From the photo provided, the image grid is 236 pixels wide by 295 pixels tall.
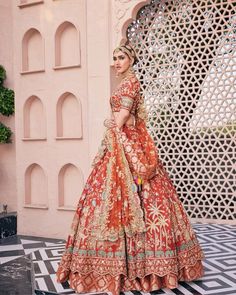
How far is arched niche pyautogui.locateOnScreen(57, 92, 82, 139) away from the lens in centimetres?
433

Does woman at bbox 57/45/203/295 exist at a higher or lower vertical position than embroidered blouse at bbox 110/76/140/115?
lower

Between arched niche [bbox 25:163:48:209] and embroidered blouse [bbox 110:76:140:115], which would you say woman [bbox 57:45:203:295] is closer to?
embroidered blouse [bbox 110:76:140:115]

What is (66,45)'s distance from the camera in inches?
173

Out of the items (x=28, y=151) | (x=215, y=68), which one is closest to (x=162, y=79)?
(x=215, y=68)

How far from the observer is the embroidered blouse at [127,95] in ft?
8.60

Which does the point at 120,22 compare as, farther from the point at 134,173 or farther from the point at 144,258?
the point at 144,258

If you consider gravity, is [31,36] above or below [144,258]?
above

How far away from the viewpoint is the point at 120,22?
411 centimetres

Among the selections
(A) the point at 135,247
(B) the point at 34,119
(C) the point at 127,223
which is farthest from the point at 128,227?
(B) the point at 34,119

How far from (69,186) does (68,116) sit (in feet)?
2.47

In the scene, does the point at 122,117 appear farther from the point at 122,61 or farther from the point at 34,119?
the point at 34,119

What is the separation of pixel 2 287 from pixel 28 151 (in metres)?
1.96

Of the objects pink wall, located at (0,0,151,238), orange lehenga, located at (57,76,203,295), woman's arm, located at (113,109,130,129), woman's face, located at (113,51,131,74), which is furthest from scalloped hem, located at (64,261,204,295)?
pink wall, located at (0,0,151,238)

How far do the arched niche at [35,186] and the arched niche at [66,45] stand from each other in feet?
3.88
